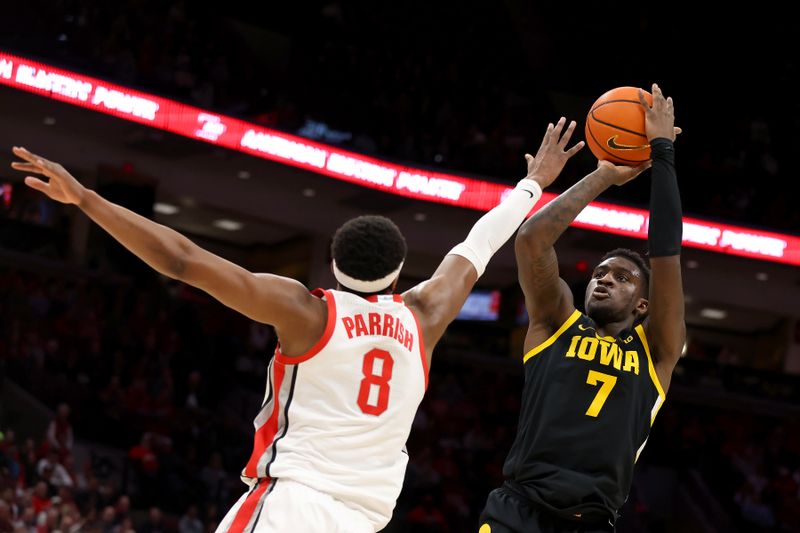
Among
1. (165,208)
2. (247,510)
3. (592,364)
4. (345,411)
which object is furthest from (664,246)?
(165,208)

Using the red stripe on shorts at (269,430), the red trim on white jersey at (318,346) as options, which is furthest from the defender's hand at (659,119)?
the red stripe on shorts at (269,430)

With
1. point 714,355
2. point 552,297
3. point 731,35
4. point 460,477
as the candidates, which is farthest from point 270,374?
point 731,35

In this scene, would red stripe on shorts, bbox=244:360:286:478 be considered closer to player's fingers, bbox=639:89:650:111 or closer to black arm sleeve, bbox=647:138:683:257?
black arm sleeve, bbox=647:138:683:257

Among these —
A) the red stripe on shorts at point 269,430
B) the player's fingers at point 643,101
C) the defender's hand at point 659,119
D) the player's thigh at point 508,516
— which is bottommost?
the player's thigh at point 508,516

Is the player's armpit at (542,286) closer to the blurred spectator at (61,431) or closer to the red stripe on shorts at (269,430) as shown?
the red stripe on shorts at (269,430)

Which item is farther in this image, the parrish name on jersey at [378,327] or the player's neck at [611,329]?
the player's neck at [611,329]

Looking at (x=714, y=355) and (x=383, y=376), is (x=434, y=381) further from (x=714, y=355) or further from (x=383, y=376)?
(x=383, y=376)

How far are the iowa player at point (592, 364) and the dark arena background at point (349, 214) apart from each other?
310 inches

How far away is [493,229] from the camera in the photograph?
13.1ft

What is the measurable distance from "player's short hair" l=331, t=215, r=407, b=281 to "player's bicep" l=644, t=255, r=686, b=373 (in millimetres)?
1447

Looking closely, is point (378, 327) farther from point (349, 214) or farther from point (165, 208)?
point (165, 208)

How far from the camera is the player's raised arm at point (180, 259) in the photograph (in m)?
3.03

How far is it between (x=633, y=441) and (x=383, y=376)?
1.44 m

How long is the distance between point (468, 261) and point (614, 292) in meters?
0.99
